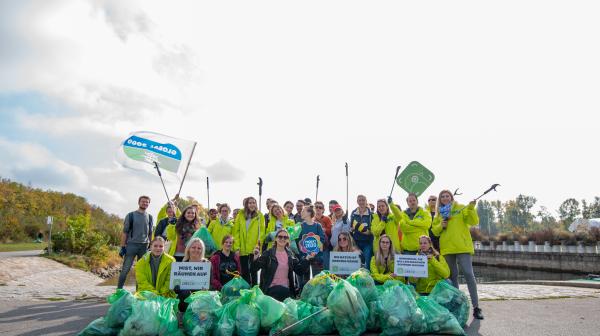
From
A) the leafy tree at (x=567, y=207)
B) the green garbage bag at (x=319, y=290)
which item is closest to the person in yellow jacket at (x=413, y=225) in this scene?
the green garbage bag at (x=319, y=290)

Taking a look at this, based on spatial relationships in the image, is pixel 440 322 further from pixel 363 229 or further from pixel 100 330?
pixel 100 330

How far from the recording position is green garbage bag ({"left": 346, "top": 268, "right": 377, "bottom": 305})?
17.8ft

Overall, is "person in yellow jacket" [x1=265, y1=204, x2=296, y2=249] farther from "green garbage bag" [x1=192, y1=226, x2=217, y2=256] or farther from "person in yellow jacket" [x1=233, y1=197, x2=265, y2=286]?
"green garbage bag" [x1=192, y1=226, x2=217, y2=256]

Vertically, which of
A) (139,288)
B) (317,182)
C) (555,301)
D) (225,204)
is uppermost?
(317,182)

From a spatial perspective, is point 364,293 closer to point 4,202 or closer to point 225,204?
point 225,204

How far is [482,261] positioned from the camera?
4166 centimetres

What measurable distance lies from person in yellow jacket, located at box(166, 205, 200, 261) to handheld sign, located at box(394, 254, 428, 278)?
367 centimetres

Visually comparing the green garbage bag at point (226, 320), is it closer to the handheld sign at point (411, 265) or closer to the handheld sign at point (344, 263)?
the handheld sign at point (344, 263)

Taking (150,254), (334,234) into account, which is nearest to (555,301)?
(334,234)

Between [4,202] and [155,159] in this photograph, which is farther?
[4,202]

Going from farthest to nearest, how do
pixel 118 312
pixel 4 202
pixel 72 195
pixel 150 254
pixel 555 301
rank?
1. pixel 72 195
2. pixel 4 202
3. pixel 555 301
4. pixel 150 254
5. pixel 118 312

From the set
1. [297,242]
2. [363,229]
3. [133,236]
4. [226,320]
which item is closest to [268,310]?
[226,320]

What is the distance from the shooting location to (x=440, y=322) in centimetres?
517

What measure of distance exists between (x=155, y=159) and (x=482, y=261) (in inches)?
1547
